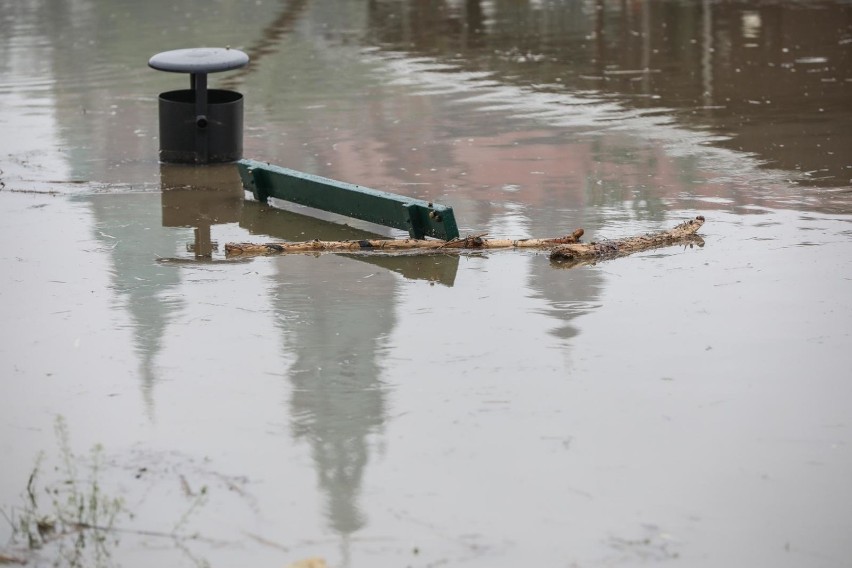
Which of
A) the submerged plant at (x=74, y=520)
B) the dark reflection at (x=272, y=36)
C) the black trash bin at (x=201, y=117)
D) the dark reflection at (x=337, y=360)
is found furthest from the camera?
the dark reflection at (x=272, y=36)

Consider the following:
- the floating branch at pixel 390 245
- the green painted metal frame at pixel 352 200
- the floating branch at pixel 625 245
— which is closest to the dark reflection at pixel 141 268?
the floating branch at pixel 390 245

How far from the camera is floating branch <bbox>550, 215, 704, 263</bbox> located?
9383mm

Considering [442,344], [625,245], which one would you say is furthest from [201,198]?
[442,344]

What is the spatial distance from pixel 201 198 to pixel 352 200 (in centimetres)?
175

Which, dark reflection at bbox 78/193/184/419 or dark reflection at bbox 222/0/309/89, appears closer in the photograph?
dark reflection at bbox 78/193/184/419

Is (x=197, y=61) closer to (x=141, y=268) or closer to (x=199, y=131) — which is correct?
(x=199, y=131)

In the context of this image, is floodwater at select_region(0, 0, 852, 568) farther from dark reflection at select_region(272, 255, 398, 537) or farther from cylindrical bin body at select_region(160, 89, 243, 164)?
cylindrical bin body at select_region(160, 89, 243, 164)

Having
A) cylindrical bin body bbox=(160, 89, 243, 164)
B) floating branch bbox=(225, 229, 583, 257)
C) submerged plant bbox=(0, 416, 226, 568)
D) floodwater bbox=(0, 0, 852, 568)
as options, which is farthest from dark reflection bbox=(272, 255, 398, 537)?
cylindrical bin body bbox=(160, 89, 243, 164)

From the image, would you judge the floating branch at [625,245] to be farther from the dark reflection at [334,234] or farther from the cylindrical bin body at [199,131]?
the cylindrical bin body at [199,131]

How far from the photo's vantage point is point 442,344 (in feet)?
25.3

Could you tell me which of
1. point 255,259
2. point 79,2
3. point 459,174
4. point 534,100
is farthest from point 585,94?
point 79,2

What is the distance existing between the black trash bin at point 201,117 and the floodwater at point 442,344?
8.4 inches

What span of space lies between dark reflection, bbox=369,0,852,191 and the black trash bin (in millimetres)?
4732

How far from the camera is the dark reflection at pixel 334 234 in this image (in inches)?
365
